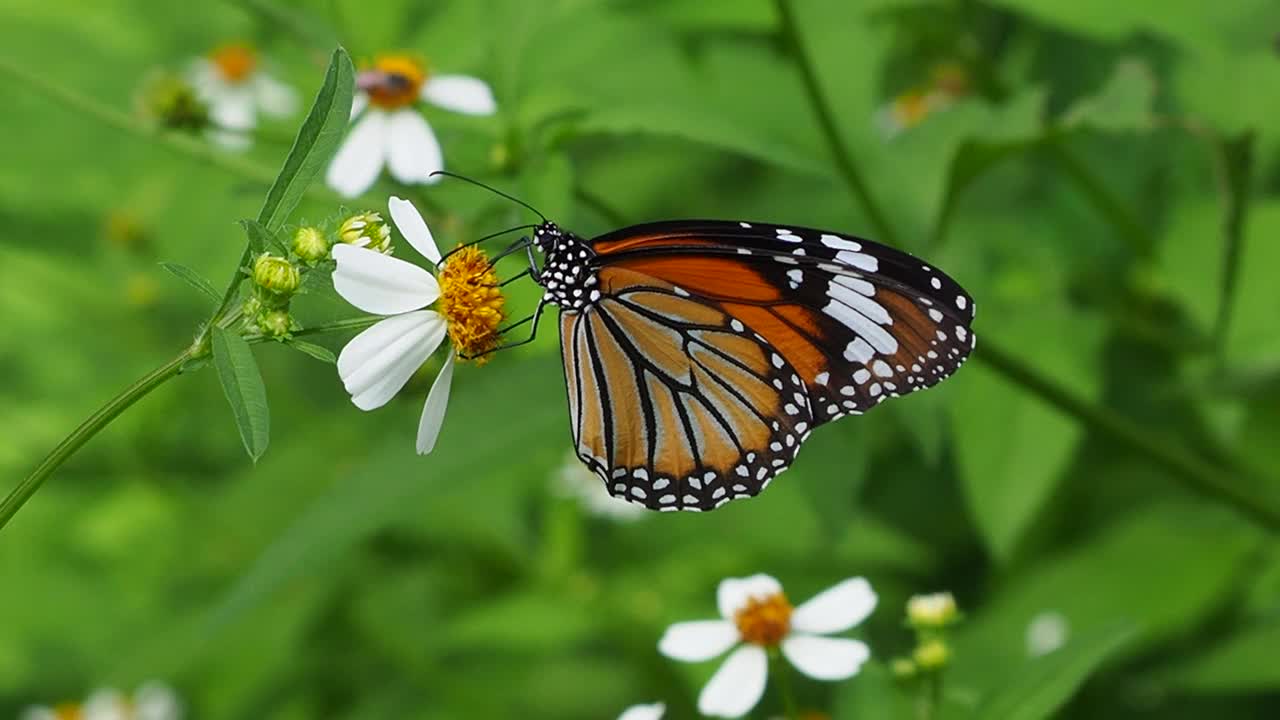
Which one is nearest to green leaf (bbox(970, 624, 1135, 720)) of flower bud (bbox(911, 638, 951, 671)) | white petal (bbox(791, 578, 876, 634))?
flower bud (bbox(911, 638, 951, 671))

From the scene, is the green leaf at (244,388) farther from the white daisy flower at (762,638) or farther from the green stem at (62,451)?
the white daisy flower at (762,638)

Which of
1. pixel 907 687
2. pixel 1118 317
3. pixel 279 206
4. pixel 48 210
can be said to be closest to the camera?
pixel 279 206

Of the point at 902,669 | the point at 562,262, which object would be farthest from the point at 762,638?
the point at 562,262

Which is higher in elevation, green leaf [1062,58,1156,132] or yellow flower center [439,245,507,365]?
green leaf [1062,58,1156,132]

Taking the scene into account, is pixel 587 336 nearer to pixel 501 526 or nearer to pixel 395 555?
pixel 501 526

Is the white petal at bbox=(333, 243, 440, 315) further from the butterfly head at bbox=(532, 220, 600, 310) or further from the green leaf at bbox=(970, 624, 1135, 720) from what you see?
the green leaf at bbox=(970, 624, 1135, 720)

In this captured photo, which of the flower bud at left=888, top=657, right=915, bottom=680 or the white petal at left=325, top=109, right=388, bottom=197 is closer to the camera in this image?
the flower bud at left=888, top=657, right=915, bottom=680

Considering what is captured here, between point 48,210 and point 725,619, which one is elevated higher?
point 48,210

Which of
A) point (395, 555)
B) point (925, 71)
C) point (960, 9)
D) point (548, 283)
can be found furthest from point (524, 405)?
point (925, 71)

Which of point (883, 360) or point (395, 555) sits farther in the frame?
point (395, 555)
